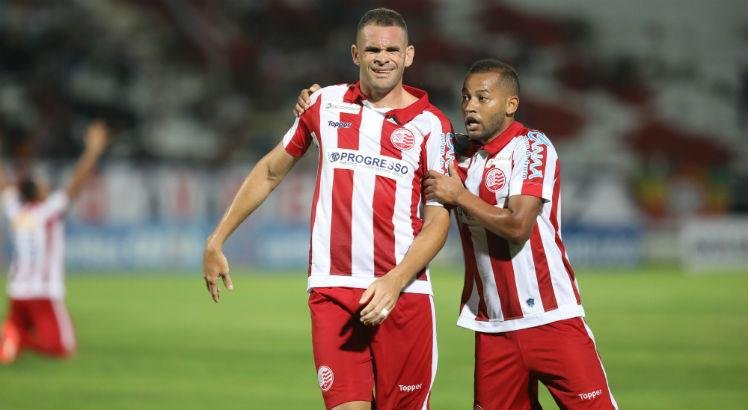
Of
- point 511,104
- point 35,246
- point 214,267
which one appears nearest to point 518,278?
point 511,104

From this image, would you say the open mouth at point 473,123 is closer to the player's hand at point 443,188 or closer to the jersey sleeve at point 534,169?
the jersey sleeve at point 534,169

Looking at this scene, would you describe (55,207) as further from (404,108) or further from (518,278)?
(518,278)

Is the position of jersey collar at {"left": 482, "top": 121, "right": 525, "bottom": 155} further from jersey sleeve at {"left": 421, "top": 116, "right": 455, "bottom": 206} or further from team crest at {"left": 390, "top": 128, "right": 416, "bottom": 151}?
team crest at {"left": 390, "top": 128, "right": 416, "bottom": 151}

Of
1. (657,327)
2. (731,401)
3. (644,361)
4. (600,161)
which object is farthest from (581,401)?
(600,161)

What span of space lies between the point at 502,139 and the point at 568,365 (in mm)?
1212

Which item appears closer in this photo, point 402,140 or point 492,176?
point 402,140

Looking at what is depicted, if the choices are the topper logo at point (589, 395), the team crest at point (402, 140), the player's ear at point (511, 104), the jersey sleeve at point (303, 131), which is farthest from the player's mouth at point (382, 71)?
the topper logo at point (589, 395)

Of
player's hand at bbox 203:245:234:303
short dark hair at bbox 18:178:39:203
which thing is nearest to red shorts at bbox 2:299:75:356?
short dark hair at bbox 18:178:39:203

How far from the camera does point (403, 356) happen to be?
611 cm

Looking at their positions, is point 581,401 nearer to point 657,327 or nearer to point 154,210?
point 657,327

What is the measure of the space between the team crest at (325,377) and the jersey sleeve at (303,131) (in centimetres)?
115

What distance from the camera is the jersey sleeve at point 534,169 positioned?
243 inches

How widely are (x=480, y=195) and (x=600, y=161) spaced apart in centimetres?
3123

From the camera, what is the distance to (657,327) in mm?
16234
